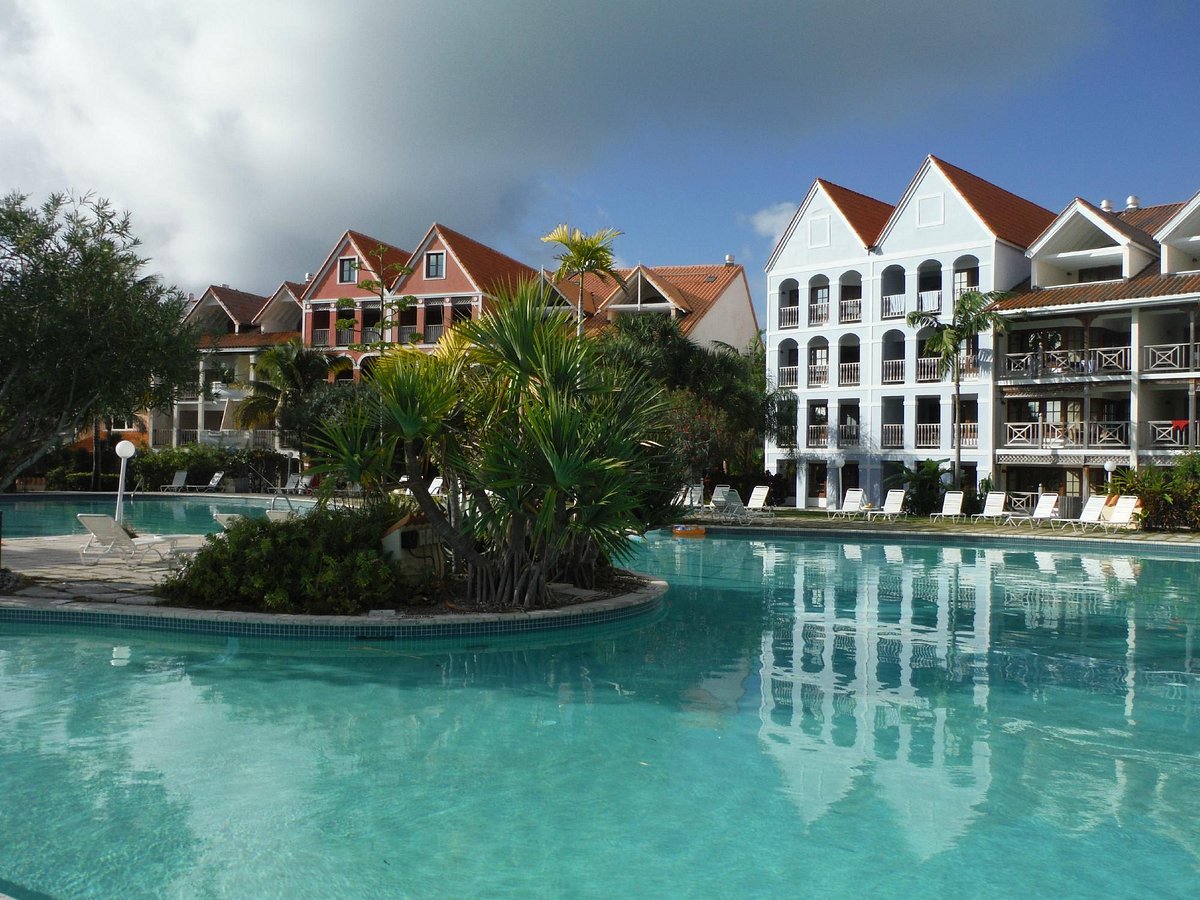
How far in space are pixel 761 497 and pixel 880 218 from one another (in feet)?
48.2

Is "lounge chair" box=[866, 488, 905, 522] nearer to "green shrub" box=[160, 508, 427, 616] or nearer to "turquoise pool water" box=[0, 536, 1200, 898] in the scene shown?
"turquoise pool water" box=[0, 536, 1200, 898]

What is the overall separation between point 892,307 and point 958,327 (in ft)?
16.5

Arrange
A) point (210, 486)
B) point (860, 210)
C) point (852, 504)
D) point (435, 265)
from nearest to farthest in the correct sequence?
point (852, 504), point (860, 210), point (210, 486), point (435, 265)

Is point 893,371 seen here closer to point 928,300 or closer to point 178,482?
point 928,300

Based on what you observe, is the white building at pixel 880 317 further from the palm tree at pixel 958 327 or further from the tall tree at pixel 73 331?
the tall tree at pixel 73 331

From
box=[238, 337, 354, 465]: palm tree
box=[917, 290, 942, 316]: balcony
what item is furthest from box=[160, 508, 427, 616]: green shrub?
box=[238, 337, 354, 465]: palm tree

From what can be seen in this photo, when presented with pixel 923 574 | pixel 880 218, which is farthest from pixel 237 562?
pixel 880 218

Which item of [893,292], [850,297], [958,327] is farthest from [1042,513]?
[850,297]

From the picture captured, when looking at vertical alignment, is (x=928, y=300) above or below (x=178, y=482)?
above

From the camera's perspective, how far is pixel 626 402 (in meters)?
11.5

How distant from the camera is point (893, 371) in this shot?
3491cm

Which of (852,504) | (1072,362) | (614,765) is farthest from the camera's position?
(1072,362)

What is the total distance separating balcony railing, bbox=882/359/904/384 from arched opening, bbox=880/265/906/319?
5.13ft

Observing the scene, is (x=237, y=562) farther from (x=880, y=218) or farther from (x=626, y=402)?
(x=880, y=218)
